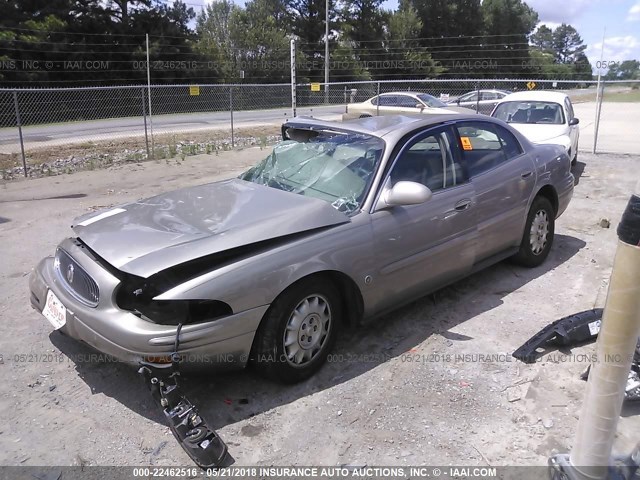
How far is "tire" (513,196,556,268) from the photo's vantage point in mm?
5117

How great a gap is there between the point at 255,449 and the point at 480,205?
2668 mm

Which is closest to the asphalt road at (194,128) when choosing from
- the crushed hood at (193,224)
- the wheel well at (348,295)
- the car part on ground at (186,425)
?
the wheel well at (348,295)

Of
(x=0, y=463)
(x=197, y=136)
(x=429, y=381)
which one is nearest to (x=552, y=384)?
(x=429, y=381)

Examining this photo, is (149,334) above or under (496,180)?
under

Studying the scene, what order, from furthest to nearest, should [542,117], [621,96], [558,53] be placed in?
[558,53], [621,96], [542,117]

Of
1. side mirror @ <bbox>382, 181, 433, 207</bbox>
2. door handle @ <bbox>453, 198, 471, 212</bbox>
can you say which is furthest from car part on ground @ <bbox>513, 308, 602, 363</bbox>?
side mirror @ <bbox>382, 181, 433, 207</bbox>

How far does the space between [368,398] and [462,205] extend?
1774mm

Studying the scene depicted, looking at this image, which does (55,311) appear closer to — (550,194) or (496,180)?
(496,180)

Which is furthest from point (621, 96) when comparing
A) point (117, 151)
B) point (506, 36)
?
point (117, 151)

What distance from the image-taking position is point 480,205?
439 centimetres

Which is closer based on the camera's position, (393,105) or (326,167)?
(326,167)

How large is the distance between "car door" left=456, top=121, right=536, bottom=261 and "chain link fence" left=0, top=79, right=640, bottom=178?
29.0 ft

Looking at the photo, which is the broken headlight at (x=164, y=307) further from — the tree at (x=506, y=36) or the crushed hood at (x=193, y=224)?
the tree at (x=506, y=36)

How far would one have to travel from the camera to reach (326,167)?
4.07 meters
